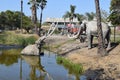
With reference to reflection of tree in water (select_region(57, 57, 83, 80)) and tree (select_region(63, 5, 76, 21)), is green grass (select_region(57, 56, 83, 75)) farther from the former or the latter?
tree (select_region(63, 5, 76, 21))

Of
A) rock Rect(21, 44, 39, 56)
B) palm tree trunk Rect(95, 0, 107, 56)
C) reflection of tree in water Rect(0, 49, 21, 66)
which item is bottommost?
reflection of tree in water Rect(0, 49, 21, 66)

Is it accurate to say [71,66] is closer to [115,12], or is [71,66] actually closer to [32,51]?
[32,51]

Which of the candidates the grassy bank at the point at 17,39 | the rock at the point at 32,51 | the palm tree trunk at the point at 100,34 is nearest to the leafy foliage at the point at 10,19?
the grassy bank at the point at 17,39

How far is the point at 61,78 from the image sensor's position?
64.2ft

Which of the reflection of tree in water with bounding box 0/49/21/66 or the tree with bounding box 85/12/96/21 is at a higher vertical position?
the tree with bounding box 85/12/96/21

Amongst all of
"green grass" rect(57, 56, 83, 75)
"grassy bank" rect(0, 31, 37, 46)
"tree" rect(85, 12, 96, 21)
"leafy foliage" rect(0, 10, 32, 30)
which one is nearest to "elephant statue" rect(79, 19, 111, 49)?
"green grass" rect(57, 56, 83, 75)

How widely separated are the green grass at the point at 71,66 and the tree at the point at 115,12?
945 centimetres

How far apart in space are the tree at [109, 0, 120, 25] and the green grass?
945cm

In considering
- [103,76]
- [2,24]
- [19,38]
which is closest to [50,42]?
[19,38]

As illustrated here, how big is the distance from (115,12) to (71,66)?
13.1 meters

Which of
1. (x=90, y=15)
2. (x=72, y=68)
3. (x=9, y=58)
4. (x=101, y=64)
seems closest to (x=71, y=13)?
(x=90, y=15)

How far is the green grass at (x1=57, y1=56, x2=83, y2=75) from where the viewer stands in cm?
2139

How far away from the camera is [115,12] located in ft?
116

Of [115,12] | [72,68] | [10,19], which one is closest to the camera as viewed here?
[72,68]
